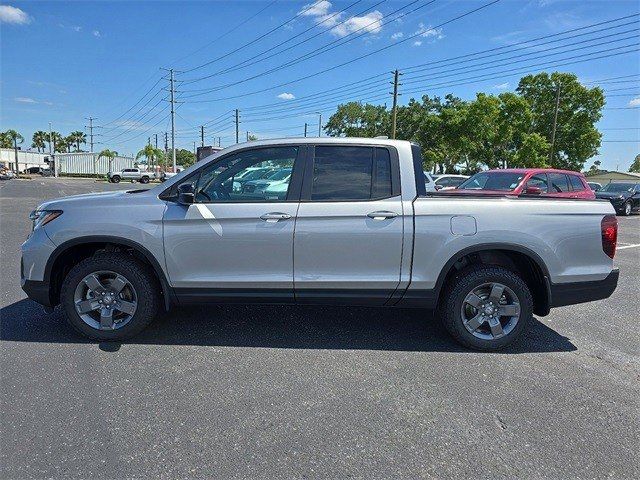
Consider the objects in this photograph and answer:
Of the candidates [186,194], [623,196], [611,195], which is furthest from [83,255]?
[623,196]

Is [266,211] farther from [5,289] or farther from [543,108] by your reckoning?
[543,108]

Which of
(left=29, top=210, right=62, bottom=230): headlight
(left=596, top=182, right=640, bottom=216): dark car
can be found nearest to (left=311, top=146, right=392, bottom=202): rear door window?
(left=29, top=210, right=62, bottom=230): headlight

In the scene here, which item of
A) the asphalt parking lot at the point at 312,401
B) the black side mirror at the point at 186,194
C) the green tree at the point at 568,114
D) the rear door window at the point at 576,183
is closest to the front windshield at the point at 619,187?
the rear door window at the point at 576,183

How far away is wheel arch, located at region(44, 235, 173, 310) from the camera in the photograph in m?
3.64

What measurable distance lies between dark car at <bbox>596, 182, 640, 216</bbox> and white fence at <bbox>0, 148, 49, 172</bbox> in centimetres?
9176

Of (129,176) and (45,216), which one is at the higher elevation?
(129,176)

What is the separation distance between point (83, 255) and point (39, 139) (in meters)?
119

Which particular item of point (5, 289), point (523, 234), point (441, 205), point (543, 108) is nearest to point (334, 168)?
point (441, 205)

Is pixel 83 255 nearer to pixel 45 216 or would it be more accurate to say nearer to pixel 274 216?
pixel 45 216

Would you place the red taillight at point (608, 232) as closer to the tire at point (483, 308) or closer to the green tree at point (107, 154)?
the tire at point (483, 308)

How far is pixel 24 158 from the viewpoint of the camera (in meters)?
89.1

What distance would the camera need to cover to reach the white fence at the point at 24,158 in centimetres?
8265

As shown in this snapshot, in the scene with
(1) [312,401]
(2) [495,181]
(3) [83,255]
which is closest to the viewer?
(1) [312,401]

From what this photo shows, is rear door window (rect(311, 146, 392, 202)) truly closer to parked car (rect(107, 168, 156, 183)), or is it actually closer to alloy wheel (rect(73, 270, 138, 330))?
alloy wheel (rect(73, 270, 138, 330))
